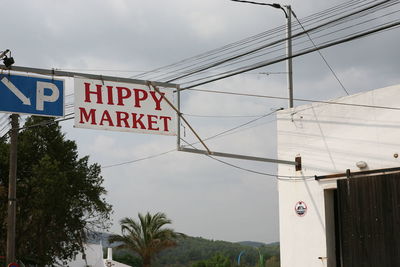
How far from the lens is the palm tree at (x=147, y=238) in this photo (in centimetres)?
4244

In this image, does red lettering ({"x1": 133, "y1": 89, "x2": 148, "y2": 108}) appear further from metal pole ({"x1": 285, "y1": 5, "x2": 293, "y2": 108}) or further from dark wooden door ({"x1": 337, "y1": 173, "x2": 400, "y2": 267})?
metal pole ({"x1": 285, "y1": 5, "x2": 293, "y2": 108})

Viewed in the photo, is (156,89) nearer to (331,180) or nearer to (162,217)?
(331,180)

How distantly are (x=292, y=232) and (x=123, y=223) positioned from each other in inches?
1024

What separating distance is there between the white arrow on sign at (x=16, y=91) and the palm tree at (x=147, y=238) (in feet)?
97.9

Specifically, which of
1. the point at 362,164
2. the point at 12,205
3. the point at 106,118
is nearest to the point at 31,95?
the point at 106,118

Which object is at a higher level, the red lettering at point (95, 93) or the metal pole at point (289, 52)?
the metal pole at point (289, 52)

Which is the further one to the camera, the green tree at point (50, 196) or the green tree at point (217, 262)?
the green tree at point (217, 262)

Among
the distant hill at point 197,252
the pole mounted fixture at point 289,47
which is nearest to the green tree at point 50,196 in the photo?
the pole mounted fixture at point 289,47

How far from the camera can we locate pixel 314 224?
18266 mm

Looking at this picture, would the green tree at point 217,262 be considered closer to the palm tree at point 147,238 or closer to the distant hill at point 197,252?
the palm tree at point 147,238

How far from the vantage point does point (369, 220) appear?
16.8 m

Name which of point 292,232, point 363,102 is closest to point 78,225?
point 292,232

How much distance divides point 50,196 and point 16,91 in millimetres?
25050

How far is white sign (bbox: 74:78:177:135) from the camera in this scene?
14.0 m
